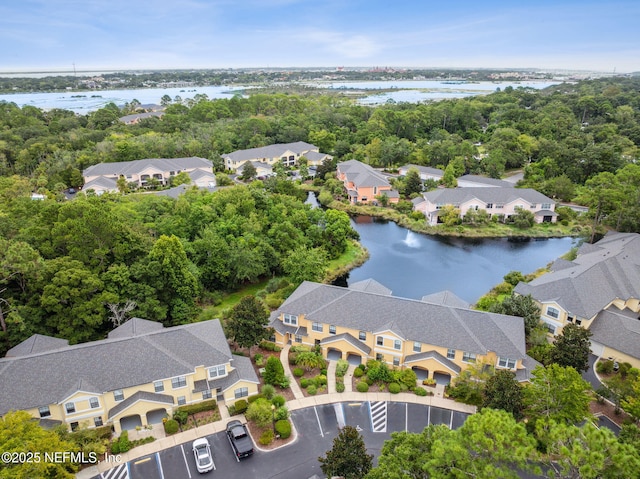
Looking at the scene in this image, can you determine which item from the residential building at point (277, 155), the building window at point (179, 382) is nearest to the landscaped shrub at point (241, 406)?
the building window at point (179, 382)

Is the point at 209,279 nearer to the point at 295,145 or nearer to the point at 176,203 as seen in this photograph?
the point at 176,203

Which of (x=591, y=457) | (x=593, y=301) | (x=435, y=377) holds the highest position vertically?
(x=591, y=457)

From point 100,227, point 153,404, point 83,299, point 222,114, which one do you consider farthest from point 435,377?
point 222,114

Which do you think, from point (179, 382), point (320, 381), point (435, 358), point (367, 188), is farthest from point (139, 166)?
point (435, 358)

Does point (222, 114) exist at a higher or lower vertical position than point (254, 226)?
higher

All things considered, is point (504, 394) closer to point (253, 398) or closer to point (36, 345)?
point (253, 398)

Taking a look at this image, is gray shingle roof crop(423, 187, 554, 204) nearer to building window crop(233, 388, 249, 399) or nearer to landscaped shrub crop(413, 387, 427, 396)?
landscaped shrub crop(413, 387, 427, 396)
